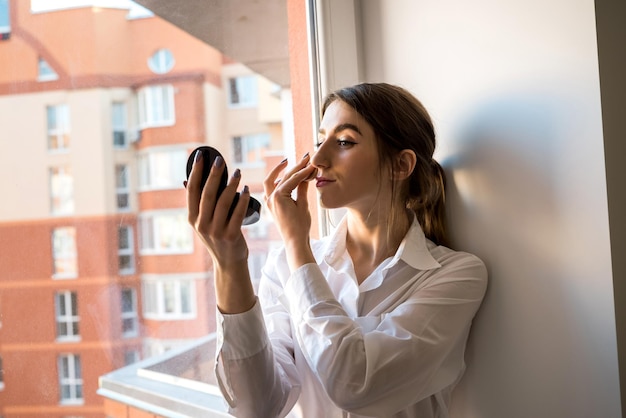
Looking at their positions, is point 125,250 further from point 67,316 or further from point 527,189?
point 527,189

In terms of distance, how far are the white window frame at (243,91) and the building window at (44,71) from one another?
472 millimetres

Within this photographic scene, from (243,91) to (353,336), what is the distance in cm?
71

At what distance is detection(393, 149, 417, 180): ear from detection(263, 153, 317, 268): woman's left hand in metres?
0.19

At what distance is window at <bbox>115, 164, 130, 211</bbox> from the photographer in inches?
49.1

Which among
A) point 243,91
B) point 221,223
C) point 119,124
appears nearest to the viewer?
point 221,223

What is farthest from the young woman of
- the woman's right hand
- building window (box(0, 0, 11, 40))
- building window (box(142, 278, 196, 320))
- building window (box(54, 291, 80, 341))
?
building window (box(0, 0, 11, 40))

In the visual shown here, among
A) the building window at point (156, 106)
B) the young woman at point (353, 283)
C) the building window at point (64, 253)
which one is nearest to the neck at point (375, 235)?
the young woman at point (353, 283)

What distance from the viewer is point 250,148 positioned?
1604mm

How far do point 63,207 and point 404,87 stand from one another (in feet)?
2.66

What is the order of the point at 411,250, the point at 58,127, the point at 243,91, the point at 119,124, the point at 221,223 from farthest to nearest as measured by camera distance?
the point at 243,91 → the point at 411,250 → the point at 119,124 → the point at 58,127 → the point at 221,223

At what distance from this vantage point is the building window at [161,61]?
1348 millimetres

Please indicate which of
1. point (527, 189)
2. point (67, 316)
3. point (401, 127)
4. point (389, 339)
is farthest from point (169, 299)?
point (527, 189)

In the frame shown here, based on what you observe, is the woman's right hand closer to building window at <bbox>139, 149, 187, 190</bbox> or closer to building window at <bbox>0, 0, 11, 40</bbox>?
building window at <bbox>139, 149, 187, 190</bbox>

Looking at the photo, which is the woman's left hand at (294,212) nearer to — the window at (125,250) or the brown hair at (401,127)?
the brown hair at (401,127)
